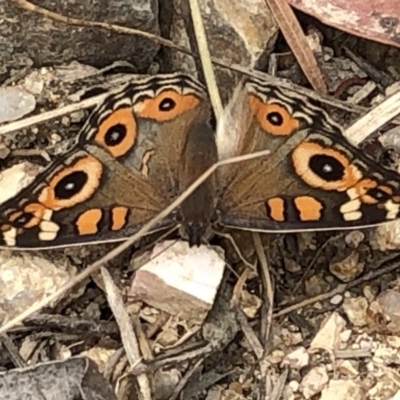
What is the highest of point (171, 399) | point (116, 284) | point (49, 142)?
point (49, 142)

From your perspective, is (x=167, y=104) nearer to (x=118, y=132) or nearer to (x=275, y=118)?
(x=118, y=132)

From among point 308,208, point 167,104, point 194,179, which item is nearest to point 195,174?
point 194,179

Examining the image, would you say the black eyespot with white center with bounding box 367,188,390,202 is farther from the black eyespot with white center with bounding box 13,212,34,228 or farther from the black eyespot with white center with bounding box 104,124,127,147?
the black eyespot with white center with bounding box 13,212,34,228

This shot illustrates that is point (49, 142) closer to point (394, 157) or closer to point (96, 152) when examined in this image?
point (96, 152)

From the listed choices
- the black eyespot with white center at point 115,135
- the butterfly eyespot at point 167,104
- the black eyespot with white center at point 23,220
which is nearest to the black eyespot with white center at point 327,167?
the butterfly eyespot at point 167,104

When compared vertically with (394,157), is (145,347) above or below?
below

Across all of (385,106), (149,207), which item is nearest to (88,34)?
(149,207)

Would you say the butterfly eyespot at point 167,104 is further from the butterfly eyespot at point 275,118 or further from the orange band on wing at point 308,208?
the orange band on wing at point 308,208
